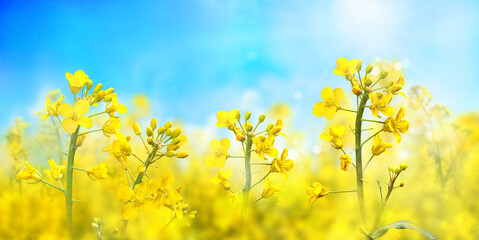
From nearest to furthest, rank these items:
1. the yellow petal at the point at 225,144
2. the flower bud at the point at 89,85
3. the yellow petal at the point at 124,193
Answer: the yellow petal at the point at 124,193, the flower bud at the point at 89,85, the yellow petal at the point at 225,144

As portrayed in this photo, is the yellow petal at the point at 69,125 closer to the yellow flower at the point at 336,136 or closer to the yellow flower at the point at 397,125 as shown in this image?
the yellow flower at the point at 336,136

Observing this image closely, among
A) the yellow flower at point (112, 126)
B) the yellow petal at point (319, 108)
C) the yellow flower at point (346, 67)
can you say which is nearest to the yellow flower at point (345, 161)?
the yellow petal at point (319, 108)

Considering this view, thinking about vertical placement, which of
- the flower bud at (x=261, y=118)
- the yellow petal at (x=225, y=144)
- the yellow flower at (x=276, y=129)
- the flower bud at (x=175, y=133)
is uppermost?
the flower bud at (x=261, y=118)

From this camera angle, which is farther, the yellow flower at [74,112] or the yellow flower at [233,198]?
the yellow flower at [233,198]

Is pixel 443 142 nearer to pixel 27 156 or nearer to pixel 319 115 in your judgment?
pixel 319 115

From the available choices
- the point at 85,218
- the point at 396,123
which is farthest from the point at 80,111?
the point at 85,218

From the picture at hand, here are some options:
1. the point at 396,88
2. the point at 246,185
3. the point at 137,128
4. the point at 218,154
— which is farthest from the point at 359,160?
the point at 137,128

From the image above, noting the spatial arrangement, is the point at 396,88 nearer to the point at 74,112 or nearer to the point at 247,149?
the point at 247,149
